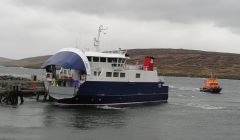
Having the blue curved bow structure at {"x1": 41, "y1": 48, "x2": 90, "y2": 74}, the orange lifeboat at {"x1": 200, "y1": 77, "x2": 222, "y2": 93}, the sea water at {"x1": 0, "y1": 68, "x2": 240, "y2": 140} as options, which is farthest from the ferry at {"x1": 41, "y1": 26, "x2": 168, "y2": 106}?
the orange lifeboat at {"x1": 200, "y1": 77, "x2": 222, "y2": 93}

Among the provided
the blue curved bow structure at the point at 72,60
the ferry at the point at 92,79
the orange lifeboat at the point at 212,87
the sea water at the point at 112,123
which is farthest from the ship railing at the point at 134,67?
the orange lifeboat at the point at 212,87

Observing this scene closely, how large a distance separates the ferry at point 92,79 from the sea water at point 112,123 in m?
1.38

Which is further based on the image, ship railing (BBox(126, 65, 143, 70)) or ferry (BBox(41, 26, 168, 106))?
ship railing (BBox(126, 65, 143, 70))

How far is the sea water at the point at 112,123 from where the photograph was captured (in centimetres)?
3869

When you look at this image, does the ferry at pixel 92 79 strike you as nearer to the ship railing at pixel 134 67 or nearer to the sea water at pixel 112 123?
the ship railing at pixel 134 67

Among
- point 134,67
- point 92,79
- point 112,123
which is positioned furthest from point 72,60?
point 112,123

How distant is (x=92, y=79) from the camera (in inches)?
2120

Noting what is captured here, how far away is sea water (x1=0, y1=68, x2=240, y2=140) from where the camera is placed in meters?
38.7

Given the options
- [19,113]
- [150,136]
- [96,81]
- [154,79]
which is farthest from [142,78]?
[150,136]

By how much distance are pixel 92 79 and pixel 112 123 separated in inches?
381

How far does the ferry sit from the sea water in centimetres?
138

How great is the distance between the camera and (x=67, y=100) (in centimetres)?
5438

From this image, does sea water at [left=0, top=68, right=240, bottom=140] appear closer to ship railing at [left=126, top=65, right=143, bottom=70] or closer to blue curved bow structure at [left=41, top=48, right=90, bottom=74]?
blue curved bow structure at [left=41, top=48, right=90, bottom=74]

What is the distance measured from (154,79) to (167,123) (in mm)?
16596
